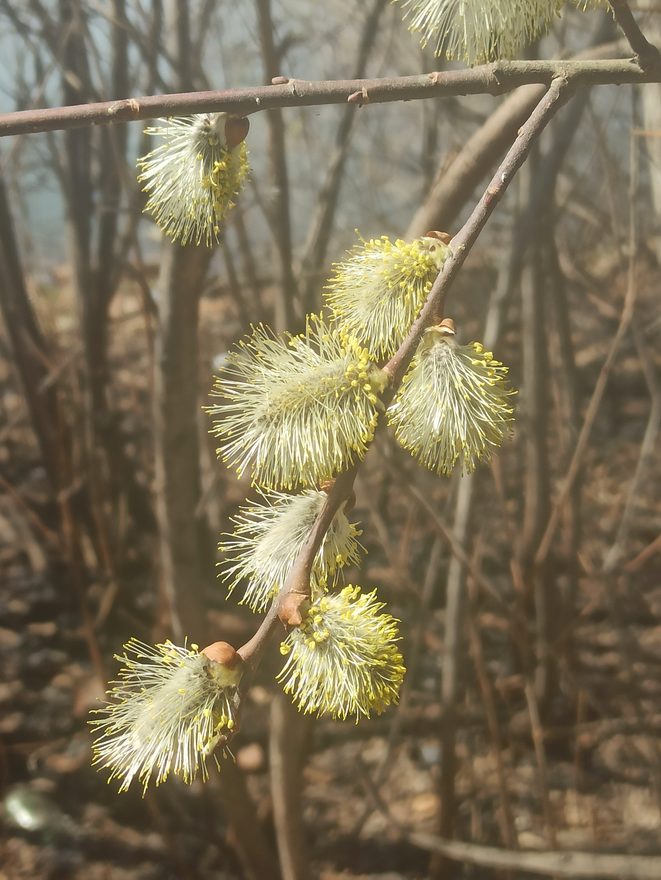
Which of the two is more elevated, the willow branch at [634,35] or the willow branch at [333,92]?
the willow branch at [634,35]

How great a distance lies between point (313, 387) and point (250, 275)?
125 cm

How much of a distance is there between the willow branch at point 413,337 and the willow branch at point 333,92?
0.07ft

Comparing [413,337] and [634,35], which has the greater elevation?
[634,35]

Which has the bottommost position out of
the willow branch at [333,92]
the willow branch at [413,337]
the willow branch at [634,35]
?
the willow branch at [413,337]

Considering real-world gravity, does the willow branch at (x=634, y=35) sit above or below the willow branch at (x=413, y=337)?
above

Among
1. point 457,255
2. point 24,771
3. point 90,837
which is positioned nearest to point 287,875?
point 90,837

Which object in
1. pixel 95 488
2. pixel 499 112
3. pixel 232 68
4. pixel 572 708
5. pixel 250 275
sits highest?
pixel 232 68

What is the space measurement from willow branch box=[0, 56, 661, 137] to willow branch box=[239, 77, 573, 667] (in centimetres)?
2

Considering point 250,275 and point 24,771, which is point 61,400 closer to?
point 250,275

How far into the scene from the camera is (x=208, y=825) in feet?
5.33

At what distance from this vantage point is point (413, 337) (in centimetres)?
48

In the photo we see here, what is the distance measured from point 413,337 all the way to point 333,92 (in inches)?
5.8

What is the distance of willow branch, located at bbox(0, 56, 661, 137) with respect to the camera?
0.48 meters

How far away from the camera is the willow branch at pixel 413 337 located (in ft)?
→ 1.57
